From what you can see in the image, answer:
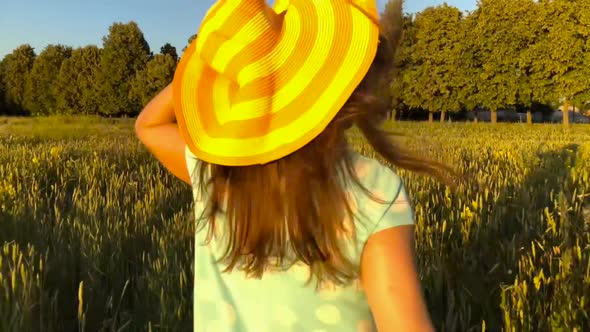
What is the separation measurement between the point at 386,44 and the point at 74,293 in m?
1.94

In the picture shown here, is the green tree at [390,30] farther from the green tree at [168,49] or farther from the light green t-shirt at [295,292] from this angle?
the green tree at [168,49]

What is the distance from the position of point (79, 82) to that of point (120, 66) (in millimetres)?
5391

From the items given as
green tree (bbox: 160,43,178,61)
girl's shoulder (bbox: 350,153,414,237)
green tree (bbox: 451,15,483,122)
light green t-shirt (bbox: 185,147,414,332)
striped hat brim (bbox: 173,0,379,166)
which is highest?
green tree (bbox: 160,43,178,61)

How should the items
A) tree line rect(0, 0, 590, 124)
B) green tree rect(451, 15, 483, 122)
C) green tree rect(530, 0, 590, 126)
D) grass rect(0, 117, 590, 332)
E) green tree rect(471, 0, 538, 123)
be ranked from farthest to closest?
1. green tree rect(451, 15, 483, 122)
2. green tree rect(471, 0, 538, 123)
3. tree line rect(0, 0, 590, 124)
4. green tree rect(530, 0, 590, 126)
5. grass rect(0, 117, 590, 332)

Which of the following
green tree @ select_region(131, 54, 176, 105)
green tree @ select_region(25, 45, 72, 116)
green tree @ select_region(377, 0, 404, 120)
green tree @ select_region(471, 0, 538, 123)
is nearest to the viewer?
green tree @ select_region(377, 0, 404, 120)

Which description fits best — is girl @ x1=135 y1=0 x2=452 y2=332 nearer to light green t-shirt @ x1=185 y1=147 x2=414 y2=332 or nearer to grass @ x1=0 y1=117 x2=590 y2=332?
light green t-shirt @ x1=185 y1=147 x2=414 y2=332

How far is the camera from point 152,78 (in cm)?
4641

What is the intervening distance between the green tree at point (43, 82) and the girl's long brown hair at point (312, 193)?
193 ft

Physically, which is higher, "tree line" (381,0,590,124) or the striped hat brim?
"tree line" (381,0,590,124)

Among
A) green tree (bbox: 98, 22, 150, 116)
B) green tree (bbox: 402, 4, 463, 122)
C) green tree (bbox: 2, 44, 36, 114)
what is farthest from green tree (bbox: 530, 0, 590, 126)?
green tree (bbox: 2, 44, 36, 114)

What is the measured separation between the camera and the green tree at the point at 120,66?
49.0 metres

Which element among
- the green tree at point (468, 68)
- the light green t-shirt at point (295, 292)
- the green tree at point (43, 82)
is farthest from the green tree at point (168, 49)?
the light green t-shirt at point (295, 292)

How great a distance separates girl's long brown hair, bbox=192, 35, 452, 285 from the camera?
0.88 meters

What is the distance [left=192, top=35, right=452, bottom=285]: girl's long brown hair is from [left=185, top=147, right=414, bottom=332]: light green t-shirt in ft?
0.07
